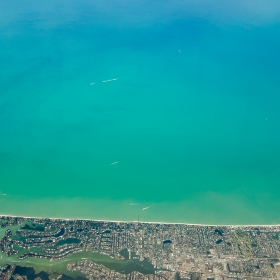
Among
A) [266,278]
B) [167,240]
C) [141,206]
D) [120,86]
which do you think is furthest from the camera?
[120,86]

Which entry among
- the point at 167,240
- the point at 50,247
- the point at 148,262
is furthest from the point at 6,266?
the point at 167,240

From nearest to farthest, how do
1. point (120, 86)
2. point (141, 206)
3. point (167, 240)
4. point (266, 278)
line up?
point (266, 278) < point (167, 240) < point (141, 206) < point (120, 86)

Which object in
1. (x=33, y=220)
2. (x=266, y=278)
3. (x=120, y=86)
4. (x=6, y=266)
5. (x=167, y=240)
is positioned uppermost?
(x=120, y=86)

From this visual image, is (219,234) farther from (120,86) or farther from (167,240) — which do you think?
(120,86)

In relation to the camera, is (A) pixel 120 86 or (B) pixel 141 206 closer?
(B) pixel 141 206

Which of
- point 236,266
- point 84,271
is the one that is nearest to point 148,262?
point 84,271

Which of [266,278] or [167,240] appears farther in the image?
[167,240]

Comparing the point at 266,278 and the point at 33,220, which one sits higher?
the point at 33,220

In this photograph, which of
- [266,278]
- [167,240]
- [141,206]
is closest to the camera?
[266,278]

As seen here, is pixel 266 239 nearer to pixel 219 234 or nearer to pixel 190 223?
pixel 219 234
